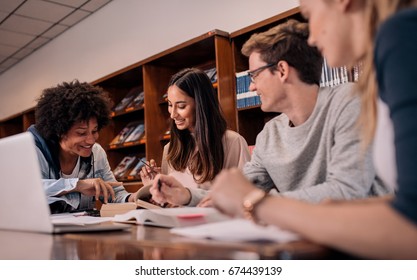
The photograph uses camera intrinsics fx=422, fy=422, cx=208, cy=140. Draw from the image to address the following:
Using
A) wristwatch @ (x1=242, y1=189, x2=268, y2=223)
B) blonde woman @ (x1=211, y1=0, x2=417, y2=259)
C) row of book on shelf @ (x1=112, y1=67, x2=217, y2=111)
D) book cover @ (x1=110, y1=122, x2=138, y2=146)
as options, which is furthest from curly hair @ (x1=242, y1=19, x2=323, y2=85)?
book cover @ (x1=110, y1=122, x2=138, y2=146)

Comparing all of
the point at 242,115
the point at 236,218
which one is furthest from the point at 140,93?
the point at 236,218

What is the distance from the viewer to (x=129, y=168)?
12.6 feet

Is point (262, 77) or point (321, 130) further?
point (262, 77)

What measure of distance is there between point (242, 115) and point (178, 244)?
2206mm

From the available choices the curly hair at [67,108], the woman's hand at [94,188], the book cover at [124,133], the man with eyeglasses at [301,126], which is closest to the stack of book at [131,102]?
the book cover at [124,133]

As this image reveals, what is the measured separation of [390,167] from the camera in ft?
2.14

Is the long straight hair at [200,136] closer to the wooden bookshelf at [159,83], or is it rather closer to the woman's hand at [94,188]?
the woman's hand at [94,188]

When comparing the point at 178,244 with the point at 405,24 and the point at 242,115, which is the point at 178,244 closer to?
Answer: the point at 405,24

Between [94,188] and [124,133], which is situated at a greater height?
[124,133]

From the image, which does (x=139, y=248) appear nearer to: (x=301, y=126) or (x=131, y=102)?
(x=301, y=126)

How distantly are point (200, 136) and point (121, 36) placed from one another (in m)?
2.56

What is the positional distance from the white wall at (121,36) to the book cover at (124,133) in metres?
0.64

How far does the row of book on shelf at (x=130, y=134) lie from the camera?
3689mm

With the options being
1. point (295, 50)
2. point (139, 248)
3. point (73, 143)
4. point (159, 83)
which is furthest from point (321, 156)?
point (159, 83)
